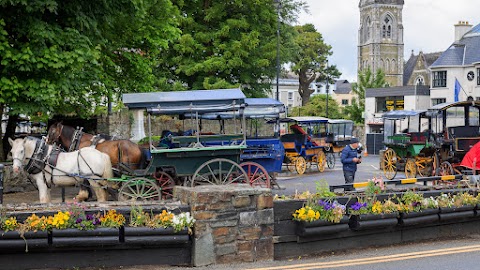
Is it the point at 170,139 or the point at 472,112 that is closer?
the point at 170,139

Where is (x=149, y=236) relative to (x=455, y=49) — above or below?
below

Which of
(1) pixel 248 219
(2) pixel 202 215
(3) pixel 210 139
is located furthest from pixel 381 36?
(2) pixel 202 215

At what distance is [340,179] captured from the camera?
85.0 feet

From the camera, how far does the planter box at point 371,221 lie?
10.2m

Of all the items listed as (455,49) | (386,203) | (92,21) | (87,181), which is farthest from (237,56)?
(455,49)

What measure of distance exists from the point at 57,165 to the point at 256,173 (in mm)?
5669

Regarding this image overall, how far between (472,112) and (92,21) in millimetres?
13953

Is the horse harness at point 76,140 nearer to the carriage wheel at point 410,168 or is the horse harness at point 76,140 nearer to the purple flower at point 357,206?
the purple flower at point 357,206

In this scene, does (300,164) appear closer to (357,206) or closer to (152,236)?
(357,206)

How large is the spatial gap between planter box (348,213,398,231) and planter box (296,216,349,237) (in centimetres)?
23

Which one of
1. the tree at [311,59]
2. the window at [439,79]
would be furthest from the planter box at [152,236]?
the tree at [311,59]

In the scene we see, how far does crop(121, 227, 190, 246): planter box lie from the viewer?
8.76 meters

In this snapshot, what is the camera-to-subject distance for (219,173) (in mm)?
15805

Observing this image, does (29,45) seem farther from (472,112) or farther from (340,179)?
(472,112)
